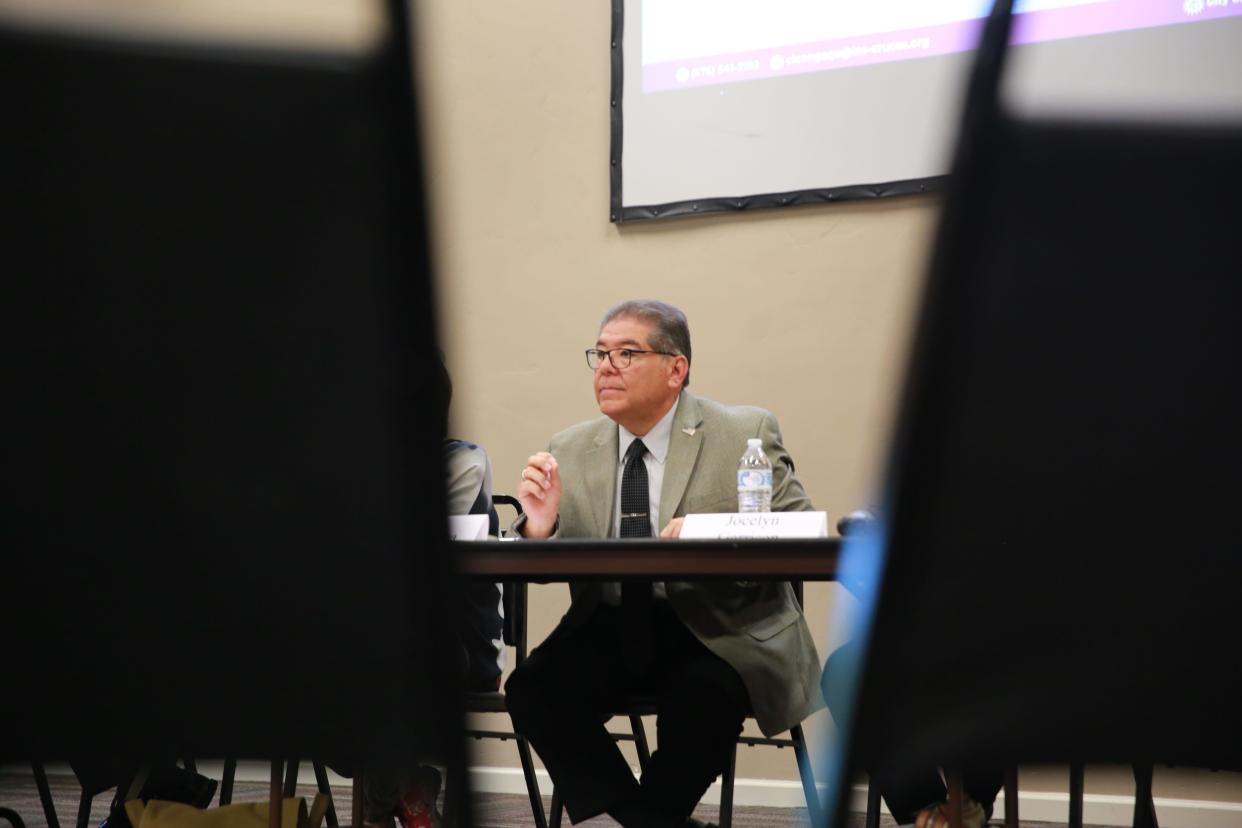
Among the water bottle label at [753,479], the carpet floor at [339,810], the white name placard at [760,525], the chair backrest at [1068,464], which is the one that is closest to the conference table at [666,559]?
the white name placard at [760,525]

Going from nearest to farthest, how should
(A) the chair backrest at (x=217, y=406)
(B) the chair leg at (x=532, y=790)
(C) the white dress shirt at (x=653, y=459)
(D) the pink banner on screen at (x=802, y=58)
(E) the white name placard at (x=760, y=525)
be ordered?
(A) the chair backrest at (x=217, y=406), (E) the white name placard at (x=760, y=525), (C) the white dress shirt at (x=653, y=459), (B) the chair leg at (x=532, y=790), (D) the pink banner on screen at (x=802, y=58)

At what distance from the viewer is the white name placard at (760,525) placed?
1749 millimetres

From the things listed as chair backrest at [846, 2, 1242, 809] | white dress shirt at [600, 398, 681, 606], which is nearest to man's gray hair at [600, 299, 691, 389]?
white dress shirt at [600, 398, 681, 606]

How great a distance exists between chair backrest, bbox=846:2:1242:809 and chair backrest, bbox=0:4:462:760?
22cm

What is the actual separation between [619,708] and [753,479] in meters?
0.48

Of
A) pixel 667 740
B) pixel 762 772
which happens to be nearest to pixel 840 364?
pixel 762 772

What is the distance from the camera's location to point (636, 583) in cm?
208

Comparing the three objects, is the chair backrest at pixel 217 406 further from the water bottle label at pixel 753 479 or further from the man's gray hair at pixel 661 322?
the man's gray hair at pixel 661 322

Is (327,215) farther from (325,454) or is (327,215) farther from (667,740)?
(667,740)

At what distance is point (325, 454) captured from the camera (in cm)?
54

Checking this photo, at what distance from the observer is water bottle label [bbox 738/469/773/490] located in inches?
83.4

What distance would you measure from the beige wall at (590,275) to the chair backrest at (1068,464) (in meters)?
2.64

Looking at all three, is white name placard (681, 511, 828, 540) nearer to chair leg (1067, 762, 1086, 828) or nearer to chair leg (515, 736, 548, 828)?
chair leg (1067, 762, 1086, 828)

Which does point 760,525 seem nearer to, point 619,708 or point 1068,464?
point 619,708
